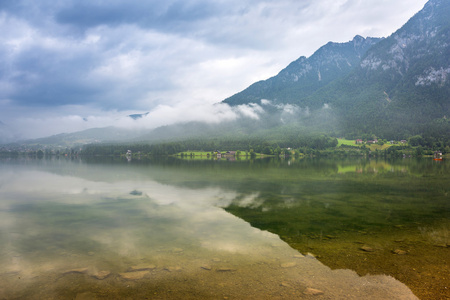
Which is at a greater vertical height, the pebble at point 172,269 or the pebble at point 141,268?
the pebble at point 141,268

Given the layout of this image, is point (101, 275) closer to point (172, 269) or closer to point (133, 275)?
point (133, 275)

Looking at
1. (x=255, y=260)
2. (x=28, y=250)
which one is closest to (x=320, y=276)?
(x=255, y=260)

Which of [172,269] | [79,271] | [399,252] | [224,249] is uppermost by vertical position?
[79,271]

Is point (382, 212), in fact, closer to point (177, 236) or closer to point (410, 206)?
point (410, 206)

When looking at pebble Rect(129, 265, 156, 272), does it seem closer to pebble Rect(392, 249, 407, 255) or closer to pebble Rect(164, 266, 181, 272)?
pebble Rect(164, 266, 181, 272)

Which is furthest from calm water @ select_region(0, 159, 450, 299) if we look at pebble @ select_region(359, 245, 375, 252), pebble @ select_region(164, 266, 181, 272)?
pebble @ select_region(359, 245, 375, 252)

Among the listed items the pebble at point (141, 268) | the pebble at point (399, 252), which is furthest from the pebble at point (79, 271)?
the pebble at point (399, 252)

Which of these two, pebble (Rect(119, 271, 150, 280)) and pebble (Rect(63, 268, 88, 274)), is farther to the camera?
pebble (Rect(63, 268, 88, 274))

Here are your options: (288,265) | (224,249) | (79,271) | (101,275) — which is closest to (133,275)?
(101,275)

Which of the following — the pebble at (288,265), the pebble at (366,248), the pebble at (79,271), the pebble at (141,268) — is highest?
the pebble at (79,271)

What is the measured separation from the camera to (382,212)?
2392cm

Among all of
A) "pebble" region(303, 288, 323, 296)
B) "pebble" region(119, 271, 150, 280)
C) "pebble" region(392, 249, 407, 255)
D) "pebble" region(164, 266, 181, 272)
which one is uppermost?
"pebble" region(119, 271, 150, 280)

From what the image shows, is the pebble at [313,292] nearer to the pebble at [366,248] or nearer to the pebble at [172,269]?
the pebble at [172,269]

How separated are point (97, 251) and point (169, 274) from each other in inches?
214
